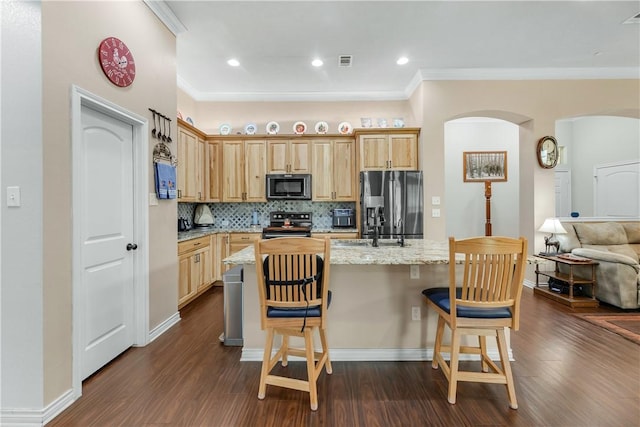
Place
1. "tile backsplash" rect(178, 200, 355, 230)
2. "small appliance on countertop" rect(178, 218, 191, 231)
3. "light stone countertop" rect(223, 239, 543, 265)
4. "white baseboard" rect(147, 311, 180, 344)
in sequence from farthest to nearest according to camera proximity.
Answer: "tile backsplash" rect(178, 200, 355, 230) → "small appliance on countertop" rect(178, 218, 191, 231) → "white baseboard" rect(147, 311, 180, 344) → "light stone countertop" rect(223, 239, 543, 265)

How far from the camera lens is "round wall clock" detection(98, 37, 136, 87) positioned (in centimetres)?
221

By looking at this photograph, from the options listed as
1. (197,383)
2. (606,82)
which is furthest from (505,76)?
(197,383)

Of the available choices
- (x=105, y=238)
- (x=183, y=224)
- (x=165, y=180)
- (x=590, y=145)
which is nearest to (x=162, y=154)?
(x=165, y=180)

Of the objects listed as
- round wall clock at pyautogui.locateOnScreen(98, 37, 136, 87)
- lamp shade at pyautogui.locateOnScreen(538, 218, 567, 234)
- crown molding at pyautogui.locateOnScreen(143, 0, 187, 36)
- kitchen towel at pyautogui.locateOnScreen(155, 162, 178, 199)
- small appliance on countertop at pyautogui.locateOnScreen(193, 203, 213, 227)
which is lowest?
lamp shade at pyautogui.locateOnScreen(538, 218, 567, 234)

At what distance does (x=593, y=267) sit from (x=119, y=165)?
17.7 feet

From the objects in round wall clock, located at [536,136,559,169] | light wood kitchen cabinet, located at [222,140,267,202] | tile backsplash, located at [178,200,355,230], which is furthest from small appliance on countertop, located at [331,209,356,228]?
round wall clock, located at [536,136,559,169]

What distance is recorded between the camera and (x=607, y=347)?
103 inches

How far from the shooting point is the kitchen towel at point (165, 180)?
2.86 m

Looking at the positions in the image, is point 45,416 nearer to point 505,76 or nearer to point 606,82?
point 505,76

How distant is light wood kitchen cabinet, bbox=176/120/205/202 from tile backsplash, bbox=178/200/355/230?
0.59m

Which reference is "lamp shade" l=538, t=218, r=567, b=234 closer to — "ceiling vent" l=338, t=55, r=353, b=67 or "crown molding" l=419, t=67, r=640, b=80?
"crown molding" l=419, t=67, r=640, b=80

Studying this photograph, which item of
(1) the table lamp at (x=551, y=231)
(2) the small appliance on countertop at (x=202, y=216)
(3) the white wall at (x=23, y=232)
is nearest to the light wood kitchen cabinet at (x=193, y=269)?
(2) the small appliance on countertop at (x=202, y=216)

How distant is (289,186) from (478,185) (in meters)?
4.14

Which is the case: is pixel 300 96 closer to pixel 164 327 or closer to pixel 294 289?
pixel 164 327
